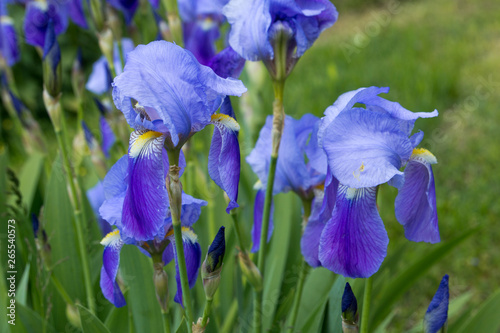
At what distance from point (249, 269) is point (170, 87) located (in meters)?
0.39

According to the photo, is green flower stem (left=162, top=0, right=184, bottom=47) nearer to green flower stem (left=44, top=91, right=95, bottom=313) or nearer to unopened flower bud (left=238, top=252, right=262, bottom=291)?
green flower stem (left=44, top=91, right=95, bottom=313)

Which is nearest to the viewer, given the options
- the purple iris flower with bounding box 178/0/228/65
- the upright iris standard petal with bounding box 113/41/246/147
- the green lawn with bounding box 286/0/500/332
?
the upright iris standard petal with bounding box 113/41/246/147

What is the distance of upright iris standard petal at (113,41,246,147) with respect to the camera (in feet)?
2.48

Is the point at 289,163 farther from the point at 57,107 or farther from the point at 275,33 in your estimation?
the point at 57,107

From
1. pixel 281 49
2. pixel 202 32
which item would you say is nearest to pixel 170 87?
pixel 281 49

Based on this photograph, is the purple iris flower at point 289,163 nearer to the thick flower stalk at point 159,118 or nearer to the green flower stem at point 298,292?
the green flower stem at point 298,292

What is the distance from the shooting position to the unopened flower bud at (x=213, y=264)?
32.6 inches

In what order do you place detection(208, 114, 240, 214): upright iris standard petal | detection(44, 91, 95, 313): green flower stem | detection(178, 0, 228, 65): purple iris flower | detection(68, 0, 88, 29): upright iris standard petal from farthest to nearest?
detection(178, 0, 228, 65): purple iris flower, detection(68, 0, 88, 29): upright iris standard petal, detection(44, 91, 95, 313): green flower stem, detection(208, 114, 240, 214): upright iris standard petal

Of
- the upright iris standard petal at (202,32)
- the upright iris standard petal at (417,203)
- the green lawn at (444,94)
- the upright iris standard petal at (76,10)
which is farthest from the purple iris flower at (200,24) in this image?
the upright iris standard petal at (417,203)

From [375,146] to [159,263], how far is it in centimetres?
45

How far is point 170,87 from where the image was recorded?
77 centimetres

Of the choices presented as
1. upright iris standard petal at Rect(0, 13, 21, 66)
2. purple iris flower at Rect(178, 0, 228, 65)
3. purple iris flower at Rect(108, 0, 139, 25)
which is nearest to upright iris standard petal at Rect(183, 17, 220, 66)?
purple iris flower at Rect(178, 0, 228, 65)

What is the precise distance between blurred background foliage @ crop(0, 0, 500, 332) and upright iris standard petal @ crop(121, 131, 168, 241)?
0.39 metres

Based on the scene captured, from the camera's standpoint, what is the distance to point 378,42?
4.77 meters
